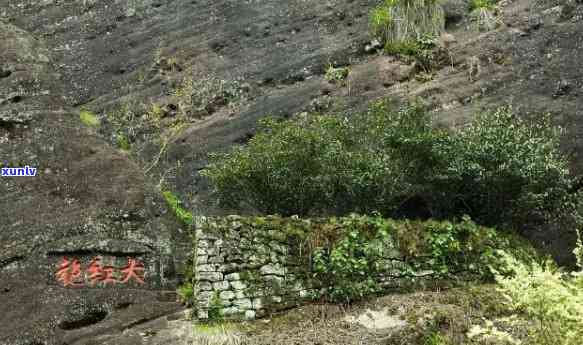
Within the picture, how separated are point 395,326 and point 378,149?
4385mm

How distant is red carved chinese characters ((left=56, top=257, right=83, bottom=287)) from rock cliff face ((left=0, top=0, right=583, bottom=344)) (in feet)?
0.41

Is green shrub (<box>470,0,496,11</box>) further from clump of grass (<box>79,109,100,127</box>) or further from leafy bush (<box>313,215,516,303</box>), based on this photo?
clump of grass (<box>79,109,100,127</box>)

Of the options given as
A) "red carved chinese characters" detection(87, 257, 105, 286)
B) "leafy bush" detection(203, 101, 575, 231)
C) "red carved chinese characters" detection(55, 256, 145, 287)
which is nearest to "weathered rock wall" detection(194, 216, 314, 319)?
"leafy bush" detection(203, 101, 575, 231)

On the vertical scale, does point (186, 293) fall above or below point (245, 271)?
below

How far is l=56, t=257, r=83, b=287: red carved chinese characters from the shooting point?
11.1m

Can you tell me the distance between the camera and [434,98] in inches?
638

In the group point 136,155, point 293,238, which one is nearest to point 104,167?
point 136,155

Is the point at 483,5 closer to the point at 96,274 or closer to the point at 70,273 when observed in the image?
the point at 96,274

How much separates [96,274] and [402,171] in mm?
5787

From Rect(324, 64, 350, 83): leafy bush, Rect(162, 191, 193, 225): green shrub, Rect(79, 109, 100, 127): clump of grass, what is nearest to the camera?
Rect(162, 191, 193, 225): green shrub

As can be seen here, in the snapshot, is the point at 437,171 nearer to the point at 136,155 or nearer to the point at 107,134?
the point at 136,155

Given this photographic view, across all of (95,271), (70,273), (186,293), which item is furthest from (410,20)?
(70,273)

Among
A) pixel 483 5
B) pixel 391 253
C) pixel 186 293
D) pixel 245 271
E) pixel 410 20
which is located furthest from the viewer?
pixel 483 5

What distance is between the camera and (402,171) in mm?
12281
